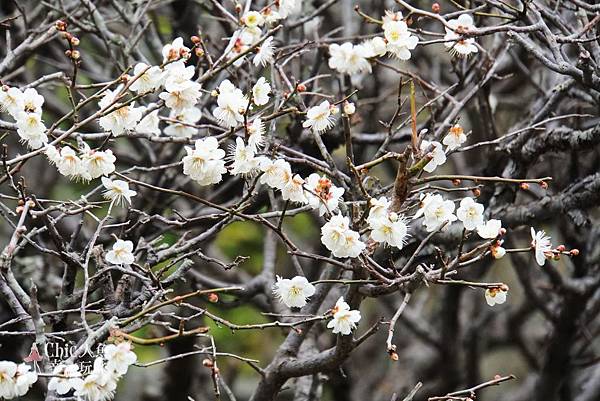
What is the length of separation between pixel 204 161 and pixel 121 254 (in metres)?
0.35

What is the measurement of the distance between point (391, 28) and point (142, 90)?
0.75 metres

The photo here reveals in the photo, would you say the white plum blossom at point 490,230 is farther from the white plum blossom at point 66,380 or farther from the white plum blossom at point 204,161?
the white plum blossom at point 66,380

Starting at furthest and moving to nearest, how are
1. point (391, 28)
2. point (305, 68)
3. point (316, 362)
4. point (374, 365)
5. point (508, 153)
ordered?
point (374, 365) < point (305, 68) < point (508, 153) < point (316, 362) < point (391, 28)

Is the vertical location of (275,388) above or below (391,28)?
below

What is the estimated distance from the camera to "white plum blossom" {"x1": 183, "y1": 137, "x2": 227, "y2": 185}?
89.7 inches

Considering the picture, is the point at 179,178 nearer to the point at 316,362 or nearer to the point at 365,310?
the point at 316,362

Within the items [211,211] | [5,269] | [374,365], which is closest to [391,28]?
[5,269]

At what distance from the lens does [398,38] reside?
2.32 m

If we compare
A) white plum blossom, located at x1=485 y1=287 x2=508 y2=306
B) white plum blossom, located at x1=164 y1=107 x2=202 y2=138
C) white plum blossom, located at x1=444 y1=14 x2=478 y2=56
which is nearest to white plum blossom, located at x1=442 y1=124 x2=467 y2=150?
white plum blossom, located at x1=444 y1=14 x2=478 y2=56

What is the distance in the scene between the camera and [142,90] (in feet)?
7.93

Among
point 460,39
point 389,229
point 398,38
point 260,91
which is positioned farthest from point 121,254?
point 460,39

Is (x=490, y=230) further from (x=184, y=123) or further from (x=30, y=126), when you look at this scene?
(x=30, y=126)

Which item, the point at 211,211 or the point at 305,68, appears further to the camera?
the point at 305,68

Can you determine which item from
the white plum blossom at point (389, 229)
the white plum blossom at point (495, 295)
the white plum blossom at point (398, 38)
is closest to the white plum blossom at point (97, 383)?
the white plum blossom at point (389, 229)
